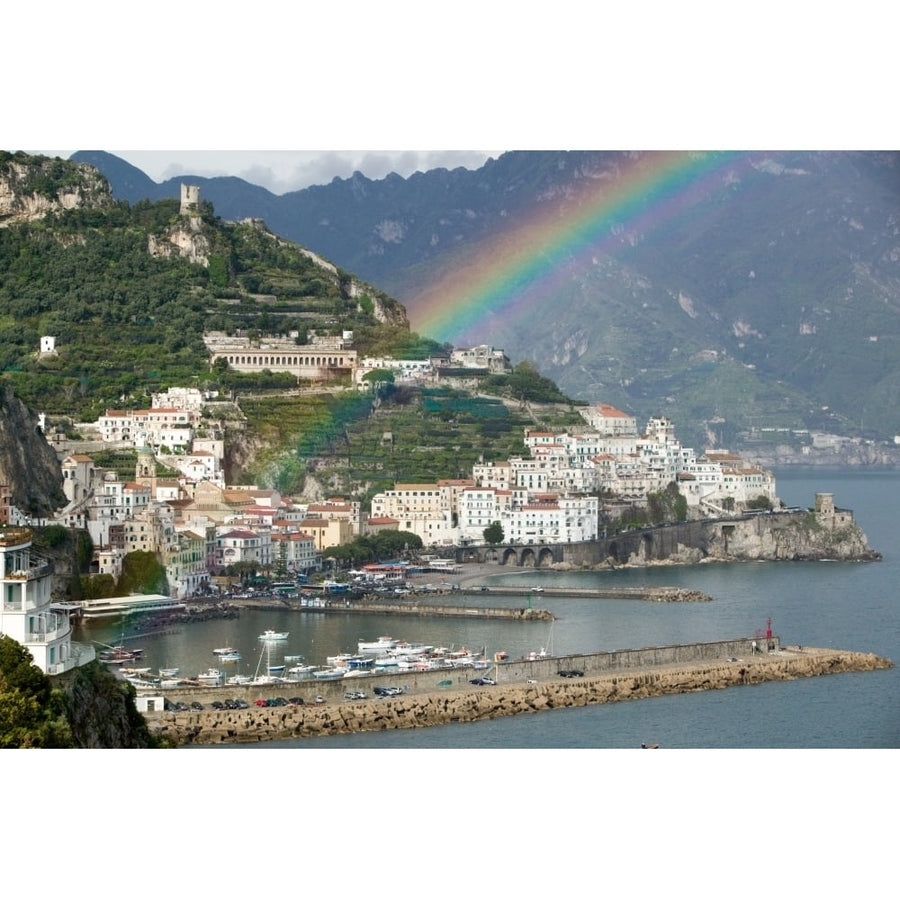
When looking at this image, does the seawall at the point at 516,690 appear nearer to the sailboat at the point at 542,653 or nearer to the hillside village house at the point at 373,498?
the sailboat at the point at 542,653

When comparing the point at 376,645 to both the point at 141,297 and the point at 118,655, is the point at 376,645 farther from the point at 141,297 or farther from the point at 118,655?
the point at 141,297

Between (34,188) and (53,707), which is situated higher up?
(34,188)

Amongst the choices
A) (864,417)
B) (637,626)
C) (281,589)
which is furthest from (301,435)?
(864,417)

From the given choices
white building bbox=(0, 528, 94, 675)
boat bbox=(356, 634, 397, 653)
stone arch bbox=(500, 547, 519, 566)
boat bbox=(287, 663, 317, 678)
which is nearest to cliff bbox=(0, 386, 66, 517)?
boat bbox=(356, 634, 397, 653)

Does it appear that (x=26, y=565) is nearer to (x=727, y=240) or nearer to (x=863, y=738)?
(x=863, y=738)

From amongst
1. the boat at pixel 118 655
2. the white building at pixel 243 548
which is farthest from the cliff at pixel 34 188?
the boat at pixel 118 655

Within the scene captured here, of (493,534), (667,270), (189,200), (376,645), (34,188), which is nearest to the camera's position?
(376,645)

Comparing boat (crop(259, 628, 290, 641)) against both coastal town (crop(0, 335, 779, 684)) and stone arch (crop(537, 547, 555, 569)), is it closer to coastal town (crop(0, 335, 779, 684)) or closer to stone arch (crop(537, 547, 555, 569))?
coastal town (crop(0, 335, 779, 684))

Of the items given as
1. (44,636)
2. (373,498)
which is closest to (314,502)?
(373,498)
